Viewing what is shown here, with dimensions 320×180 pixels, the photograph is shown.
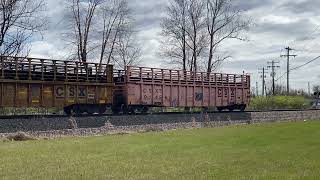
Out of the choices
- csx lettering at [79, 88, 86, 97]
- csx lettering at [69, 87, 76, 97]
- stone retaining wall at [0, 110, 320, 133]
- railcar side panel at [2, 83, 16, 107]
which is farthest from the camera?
csx lettering at [79, 88, 86, 97]

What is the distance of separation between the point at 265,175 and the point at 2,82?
15.2 meters

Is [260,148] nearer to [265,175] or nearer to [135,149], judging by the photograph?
[135,149]

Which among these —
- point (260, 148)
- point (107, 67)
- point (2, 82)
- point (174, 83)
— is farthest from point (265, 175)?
point (174, 83)

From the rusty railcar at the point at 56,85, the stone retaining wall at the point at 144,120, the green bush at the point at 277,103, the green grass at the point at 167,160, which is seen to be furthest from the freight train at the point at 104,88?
the green bush at the point at 277,103

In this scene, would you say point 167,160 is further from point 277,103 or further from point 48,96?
point 277,103

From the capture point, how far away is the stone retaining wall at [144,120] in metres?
21.6

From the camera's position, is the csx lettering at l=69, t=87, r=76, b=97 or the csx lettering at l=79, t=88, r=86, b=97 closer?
the csx lettering at l=69, t=87, r=76, b=97

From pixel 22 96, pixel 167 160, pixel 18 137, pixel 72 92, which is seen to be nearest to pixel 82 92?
pixel 72 92

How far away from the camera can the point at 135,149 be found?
16234mm

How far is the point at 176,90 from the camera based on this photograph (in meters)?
32.4

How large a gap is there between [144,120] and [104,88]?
9.05 feet

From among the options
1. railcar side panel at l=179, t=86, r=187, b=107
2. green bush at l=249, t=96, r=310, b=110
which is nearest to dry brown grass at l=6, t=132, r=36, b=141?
railcar side panel at l=179, t=86, r=187, b=107

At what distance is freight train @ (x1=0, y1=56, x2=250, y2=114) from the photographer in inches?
922

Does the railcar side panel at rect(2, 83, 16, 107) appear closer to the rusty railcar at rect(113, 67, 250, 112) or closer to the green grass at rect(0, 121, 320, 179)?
the green grass at rect(0, 121, 320, 179)
